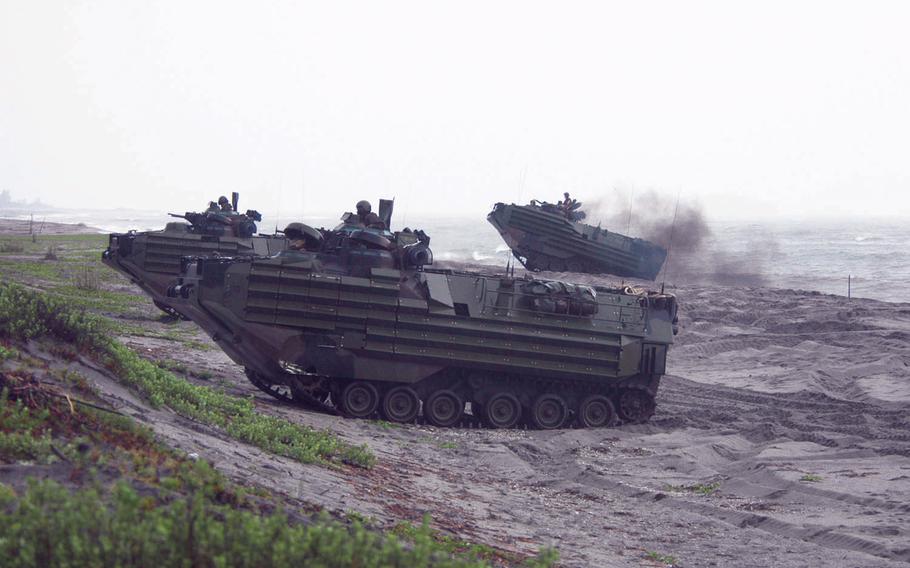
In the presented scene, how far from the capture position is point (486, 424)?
60.7ft

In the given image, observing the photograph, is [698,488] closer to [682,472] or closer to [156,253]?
[682,472]

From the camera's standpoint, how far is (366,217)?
750 inches

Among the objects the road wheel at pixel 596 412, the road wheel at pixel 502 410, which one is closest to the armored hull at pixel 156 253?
the road wheel at pixel 502 410

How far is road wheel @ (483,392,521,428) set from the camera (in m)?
18.4

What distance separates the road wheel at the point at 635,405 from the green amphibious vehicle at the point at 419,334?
17mm

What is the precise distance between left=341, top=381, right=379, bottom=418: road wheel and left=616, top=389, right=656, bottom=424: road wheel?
4.46 m

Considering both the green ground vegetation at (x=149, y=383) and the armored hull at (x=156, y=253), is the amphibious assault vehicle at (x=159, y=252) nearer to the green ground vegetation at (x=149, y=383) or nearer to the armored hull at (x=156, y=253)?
the armored hull at (x=156, y=253)

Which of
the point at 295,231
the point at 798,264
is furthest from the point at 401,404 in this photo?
the point at 798,264

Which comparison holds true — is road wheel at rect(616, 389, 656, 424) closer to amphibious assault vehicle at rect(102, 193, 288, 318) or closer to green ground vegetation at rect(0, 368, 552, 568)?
amphibious assault vehicle at rect(102, 193, 288, 318)

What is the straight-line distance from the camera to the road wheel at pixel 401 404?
17766mm

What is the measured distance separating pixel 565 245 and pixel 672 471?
1046 inches

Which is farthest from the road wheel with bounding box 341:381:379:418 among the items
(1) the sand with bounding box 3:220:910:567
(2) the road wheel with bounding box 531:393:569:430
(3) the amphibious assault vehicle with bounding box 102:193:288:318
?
(3) the amphibious assault vehicle with bounding box 102:193:288:318

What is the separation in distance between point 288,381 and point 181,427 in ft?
22.4

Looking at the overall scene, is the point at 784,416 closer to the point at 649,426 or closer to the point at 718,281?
the point at 649,426
